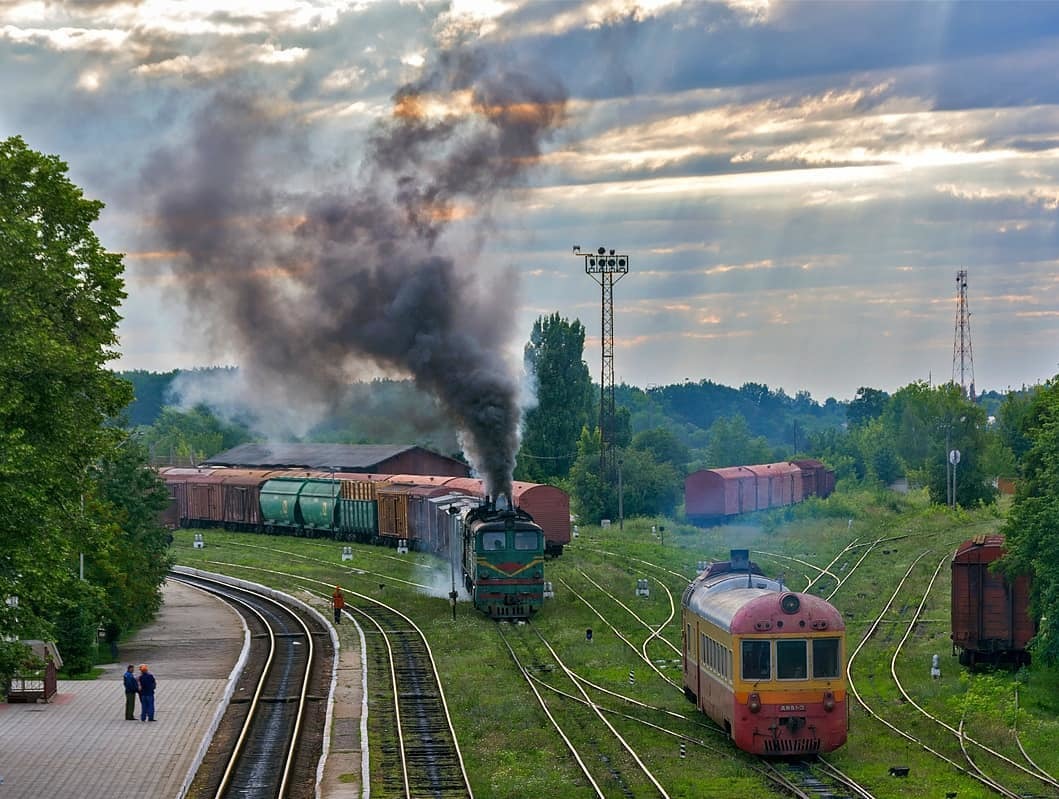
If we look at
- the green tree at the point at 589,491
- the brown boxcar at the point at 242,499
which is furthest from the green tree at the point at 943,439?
the brown boxcar at the point at 242,499

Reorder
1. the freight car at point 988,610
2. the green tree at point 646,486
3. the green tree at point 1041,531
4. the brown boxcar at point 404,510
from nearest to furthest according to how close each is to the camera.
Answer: the green tree at point 1041,531 → the freight car at point 988,610 → the brown boxcar at point 404,510 → the green tree at point 646,486

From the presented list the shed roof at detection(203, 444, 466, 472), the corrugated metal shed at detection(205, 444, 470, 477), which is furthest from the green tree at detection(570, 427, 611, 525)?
the shed roof at detection(203, 444, 466, 472)

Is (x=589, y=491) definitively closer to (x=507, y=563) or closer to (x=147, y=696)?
(x=507, y=563)

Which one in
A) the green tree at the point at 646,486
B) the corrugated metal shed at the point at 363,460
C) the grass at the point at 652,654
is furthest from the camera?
the corrugated metal shed at the point at 363,460

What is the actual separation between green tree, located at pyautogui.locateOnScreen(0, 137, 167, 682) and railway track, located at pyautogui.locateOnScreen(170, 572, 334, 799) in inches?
160

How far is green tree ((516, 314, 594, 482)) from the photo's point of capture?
309 feet

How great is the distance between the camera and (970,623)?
3403 cm

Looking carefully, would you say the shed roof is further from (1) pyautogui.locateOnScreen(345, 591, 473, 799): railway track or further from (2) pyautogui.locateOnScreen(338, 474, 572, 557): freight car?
(1) pyautogui.locateOnScreen(345, 591, 473, 799): railway track

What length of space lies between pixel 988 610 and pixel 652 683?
886cm

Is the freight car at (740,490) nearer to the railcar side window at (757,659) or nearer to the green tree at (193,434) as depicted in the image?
the railcar side window at (757,659)

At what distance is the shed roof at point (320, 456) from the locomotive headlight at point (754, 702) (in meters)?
63.8

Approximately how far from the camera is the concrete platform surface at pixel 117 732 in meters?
23.3

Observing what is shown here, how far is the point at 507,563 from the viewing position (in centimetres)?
4206

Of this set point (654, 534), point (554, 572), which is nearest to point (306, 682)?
point (554, 572)
